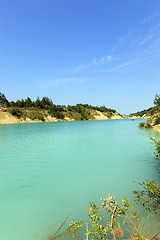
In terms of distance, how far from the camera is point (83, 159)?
35.7 feet

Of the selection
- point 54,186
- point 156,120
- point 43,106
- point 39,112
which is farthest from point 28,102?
point 54,186

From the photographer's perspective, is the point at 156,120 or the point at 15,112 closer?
the point at 156,120

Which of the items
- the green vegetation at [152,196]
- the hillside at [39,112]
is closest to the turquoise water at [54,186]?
the green vegetation at [152,196]

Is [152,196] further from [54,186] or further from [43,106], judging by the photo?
[43,106]

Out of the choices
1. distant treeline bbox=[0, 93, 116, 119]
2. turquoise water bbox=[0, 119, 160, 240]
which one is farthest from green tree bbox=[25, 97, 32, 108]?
turquoise water bbox=[0, 119, 160, 240]

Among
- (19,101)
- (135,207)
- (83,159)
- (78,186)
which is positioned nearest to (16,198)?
(78,186)

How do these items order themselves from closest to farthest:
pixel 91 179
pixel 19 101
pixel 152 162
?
pixel 91 179 → pixel 152 162 → pixel 19 101

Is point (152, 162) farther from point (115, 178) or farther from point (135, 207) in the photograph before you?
point (135, 207)

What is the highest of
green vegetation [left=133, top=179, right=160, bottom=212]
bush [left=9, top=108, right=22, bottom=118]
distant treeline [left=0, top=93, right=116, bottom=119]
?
distant treeline [left=0, top=93, right=116, bottom=119]

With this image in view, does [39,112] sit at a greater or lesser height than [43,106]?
lesser

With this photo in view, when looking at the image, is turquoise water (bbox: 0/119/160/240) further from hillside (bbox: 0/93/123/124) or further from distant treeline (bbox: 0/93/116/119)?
distant treeline (bbox: 0/93/116/119)

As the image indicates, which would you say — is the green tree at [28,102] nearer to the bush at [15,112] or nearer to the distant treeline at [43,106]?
the distant treeline at [43,106]

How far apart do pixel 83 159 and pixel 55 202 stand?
5785 mm

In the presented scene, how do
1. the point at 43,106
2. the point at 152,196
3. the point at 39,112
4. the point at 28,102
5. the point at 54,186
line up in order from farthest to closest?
1. the point at 43,106
2. the point at 28,102
3. the point at 39,112
4. the point at 54,186
5. the point at 152,196
